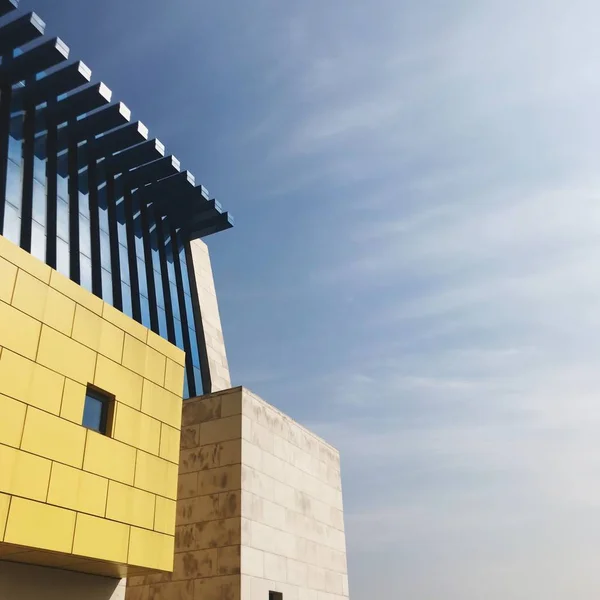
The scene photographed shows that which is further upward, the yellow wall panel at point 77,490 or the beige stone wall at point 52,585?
the yellow wall panel at point 77,490

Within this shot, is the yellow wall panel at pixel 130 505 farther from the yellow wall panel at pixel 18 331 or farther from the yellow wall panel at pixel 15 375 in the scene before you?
the yellow wall panel at pixel 18 331

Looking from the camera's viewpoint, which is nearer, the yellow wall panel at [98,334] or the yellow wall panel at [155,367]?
the yellow wall panel at [98,334]

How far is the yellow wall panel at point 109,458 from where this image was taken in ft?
57.5

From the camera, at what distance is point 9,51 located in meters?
31.3

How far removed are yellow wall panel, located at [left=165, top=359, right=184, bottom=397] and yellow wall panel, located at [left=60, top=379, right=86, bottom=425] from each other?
4.15 m

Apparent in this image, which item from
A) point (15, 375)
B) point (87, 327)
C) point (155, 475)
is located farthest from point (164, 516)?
point (15, 375)

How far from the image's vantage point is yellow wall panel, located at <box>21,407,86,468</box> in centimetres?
1587

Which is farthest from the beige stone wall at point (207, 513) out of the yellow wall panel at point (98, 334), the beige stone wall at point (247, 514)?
the yellow wall panel at point (98, 334)

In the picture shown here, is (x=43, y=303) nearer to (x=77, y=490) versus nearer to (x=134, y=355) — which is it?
(x=134, y=355)

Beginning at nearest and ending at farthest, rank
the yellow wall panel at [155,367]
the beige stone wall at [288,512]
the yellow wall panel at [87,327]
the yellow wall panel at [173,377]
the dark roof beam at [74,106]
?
the yellow wall panel at [87,327]
the yellow wall panel at [155,367]
the yellow wall panel at [173,377]
the beige stone wall at [288,512]
the dark roof beam at [74,106]

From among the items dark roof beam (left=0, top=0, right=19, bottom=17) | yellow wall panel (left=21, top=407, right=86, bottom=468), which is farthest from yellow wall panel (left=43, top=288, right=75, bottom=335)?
dark roof beam (left=0, top=0, right=19, bottom=17)

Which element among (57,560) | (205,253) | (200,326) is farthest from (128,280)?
(57,560)

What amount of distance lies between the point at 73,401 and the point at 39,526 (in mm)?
3460

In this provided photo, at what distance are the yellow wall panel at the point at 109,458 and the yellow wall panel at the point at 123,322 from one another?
12.4ft
